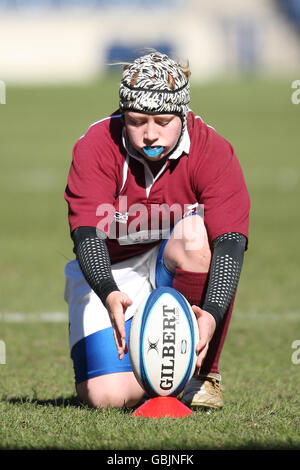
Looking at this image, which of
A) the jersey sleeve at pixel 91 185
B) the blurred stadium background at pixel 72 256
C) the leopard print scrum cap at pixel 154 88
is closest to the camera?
the blurred stadium background at pixel 72 256

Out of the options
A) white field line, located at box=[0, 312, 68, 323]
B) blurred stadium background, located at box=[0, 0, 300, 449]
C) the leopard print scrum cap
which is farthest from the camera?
white field line, located at box=[0, 312, 68, 323]

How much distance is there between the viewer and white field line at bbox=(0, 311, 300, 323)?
7305mm

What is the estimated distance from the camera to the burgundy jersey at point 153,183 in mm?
4617

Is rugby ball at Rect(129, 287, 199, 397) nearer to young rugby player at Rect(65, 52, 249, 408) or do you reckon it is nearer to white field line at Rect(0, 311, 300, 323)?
young rugby player at Rect(65, 52, 249, 408)

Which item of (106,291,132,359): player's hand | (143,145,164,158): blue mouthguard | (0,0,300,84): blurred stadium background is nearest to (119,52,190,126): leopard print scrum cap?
(143,145,164,158): blue mouthguard

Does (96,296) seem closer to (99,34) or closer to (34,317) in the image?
(34,317)

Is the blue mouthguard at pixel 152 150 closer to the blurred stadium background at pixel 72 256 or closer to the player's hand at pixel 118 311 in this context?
the blurred stadium background at pixel 72 256

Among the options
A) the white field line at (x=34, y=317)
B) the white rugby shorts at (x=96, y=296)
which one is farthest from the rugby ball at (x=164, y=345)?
the white field line at (x=34, y=317)

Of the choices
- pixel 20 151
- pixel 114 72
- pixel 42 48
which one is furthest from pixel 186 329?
pixel 42 48

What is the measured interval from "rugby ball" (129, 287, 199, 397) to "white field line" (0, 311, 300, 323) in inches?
119

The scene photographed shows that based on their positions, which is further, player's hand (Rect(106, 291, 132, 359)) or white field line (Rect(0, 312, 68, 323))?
white field line (Rect(0, 312, 68, 323))

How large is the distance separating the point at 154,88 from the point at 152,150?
30cm

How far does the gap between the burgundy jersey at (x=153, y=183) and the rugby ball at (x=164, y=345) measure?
1.72ft

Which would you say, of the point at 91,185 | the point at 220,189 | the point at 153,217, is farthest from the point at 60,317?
the point at 220,189
